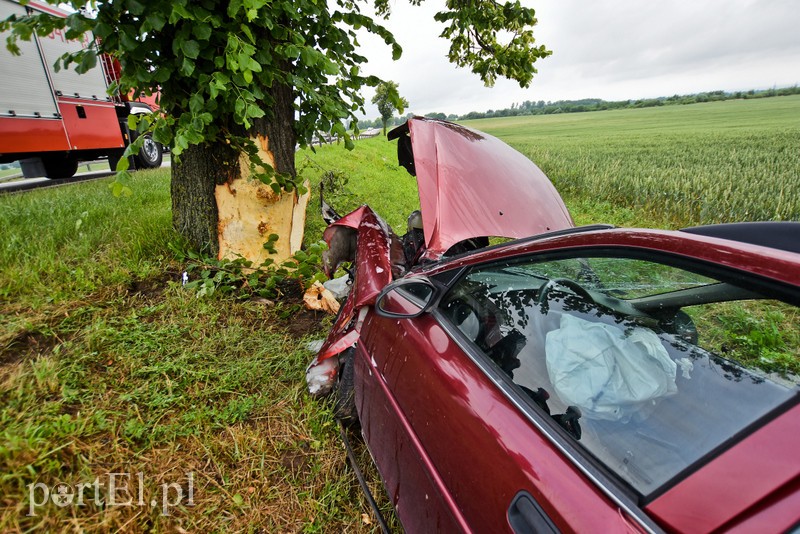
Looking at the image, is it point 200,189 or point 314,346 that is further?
point 200,189

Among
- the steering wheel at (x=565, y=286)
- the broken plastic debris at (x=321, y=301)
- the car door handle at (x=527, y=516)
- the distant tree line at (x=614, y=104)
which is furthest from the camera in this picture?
the distant tree line at (x=614, y=104)

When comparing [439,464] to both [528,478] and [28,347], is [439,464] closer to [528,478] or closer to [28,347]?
[528,478]

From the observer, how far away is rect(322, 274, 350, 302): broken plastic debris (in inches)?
123

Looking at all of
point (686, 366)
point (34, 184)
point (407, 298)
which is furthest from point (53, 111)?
point (686, 366)

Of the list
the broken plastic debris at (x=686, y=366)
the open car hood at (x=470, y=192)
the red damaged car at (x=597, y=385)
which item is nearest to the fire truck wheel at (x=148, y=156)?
the open car hood at (x=470, y=192)

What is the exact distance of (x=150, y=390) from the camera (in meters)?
2.01

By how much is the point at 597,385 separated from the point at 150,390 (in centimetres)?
216

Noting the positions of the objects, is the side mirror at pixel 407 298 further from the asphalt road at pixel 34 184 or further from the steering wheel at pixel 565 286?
the asphalt road at pixel 34 184

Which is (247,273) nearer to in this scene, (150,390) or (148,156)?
(150,390)

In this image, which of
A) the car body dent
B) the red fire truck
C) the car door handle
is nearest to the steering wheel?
the car door handle

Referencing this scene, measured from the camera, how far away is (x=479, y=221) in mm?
2086

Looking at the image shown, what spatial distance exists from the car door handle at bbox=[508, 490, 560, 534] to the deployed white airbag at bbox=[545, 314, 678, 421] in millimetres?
264

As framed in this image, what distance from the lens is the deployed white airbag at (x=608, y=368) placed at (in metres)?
0.95

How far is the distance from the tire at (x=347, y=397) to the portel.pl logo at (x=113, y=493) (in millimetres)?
779
